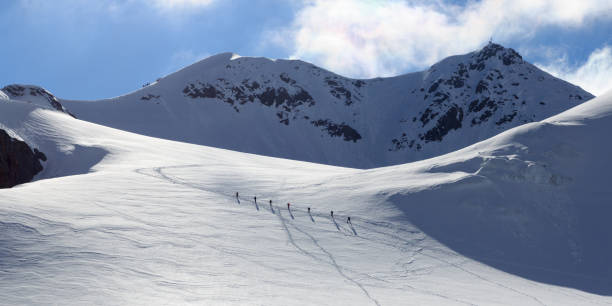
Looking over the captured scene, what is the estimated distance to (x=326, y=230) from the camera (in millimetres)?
22453

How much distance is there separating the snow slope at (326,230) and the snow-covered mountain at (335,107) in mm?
70487

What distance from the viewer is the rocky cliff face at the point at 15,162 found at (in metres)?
32.5

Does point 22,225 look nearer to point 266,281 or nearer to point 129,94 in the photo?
point 266,281

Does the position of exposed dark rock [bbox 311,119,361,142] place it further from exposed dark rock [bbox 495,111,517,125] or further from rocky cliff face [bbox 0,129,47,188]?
rocky cliff face [bbox 0,129,47,188]

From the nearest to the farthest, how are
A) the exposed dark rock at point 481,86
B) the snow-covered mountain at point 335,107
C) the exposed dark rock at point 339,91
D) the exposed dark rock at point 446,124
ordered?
the snow-covered mountain at point 335,107
the exposed dark rock at point 446,124
the exposed dark rock at point 481,86
the exposed dark rock at point 339,91

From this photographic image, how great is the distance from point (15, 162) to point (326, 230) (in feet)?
87.1

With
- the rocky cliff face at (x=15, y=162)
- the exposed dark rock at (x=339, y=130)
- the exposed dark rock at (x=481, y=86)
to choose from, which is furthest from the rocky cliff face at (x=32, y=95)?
the exposed dark rock at (x=481, y=86)

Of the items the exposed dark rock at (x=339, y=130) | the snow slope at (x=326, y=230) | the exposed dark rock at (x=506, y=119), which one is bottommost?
the snow slope at (x=326, y=230)

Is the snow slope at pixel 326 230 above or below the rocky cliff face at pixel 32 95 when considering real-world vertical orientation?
below

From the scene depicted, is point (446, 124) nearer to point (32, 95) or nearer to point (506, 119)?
point (506, 119)

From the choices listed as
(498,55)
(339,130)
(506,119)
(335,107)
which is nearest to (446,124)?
(506,119)

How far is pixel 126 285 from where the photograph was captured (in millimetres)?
12070

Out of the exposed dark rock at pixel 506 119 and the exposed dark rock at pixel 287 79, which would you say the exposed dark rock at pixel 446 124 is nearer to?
the exposed dark rock at pixel 506 119

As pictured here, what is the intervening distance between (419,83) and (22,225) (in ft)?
490
